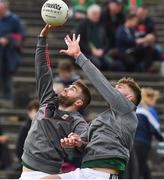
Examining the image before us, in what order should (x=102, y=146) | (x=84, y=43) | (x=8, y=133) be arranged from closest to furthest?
1. (x=102, y=146)
2. (x=8, y=133)
3. (x=84, y=43)

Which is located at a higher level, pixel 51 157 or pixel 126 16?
pixel 51 157

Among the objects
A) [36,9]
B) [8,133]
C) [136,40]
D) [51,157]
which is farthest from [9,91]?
[51,157]

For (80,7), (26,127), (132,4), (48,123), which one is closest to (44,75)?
(48,123)

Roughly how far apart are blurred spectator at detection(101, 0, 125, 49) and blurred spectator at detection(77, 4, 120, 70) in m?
0.20

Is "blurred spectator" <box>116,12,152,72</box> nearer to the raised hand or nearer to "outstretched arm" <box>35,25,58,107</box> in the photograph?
"outstretched arm" <box>35,25,58,107</box>

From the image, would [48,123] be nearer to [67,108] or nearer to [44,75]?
[67,108]

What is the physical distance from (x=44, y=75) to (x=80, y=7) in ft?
34.9

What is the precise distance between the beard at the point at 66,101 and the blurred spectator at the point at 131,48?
8.70m

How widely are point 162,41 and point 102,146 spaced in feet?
40.3

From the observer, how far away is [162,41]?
22.1 m

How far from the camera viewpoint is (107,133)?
10.1 meters

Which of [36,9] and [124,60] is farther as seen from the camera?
[36,9]

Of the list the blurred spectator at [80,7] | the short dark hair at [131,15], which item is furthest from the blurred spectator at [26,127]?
the blurred spectator at [80,7]

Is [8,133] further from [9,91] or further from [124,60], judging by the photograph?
[124,60]
